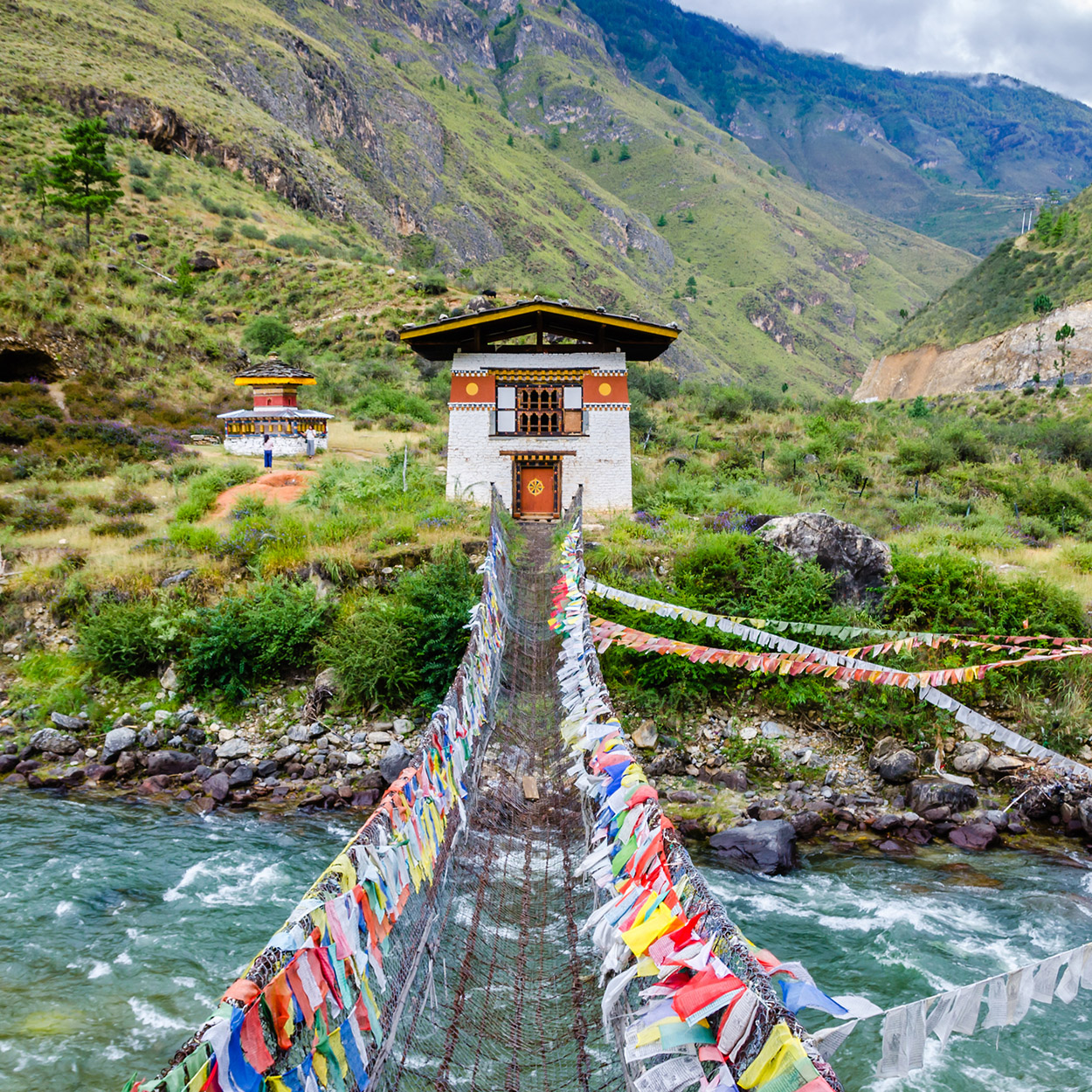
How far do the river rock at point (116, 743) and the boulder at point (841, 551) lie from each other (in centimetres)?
1189

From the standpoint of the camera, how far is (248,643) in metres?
13.3

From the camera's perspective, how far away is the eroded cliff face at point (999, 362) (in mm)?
54344

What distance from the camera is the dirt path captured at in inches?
719

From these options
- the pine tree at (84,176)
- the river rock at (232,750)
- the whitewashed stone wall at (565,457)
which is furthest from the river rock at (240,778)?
the pine tree at (84,176)

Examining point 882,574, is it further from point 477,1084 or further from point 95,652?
point 95,652

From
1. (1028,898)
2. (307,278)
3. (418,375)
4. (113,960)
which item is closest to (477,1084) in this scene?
(113,960)

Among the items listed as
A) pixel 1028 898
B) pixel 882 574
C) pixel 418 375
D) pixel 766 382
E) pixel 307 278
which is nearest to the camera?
pixel 1028 898

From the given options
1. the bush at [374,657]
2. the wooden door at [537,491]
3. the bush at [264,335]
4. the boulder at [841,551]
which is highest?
the bush at [264,335]

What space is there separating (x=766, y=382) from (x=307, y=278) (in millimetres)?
70018

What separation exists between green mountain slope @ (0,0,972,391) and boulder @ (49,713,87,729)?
1984 cm

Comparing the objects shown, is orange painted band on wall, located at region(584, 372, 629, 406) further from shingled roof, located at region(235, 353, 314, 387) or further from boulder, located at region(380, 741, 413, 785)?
shingled roof, located at region(235, 353, 314, 387)

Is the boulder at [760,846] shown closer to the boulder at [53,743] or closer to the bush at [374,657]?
the bush at [374,657]

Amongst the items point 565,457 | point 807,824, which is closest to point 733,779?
point 807,824

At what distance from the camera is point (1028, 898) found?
8.66 meters
